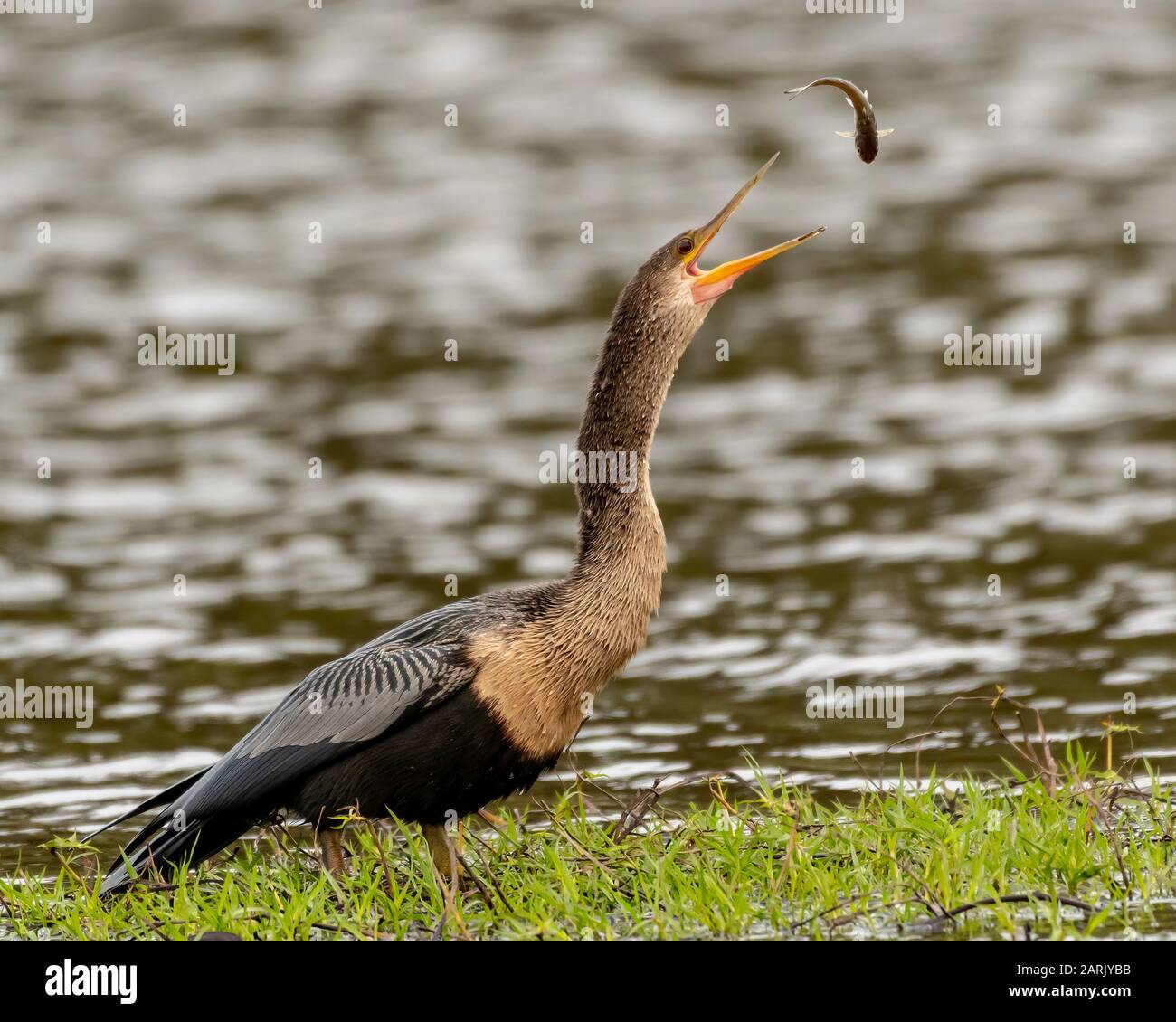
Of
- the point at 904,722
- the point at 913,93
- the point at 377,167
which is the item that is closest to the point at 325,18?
the point at 377,167

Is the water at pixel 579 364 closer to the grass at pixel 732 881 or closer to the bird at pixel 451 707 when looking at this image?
the grass at pixel 732 881

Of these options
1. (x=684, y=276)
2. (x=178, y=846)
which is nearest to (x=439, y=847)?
(x=178, y=846)

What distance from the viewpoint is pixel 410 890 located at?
6.16 meters

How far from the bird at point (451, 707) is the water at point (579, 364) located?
1565 millimetres

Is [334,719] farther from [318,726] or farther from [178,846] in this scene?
[178,846]

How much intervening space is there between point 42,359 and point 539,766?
10721 mm

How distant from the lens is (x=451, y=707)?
20.0 feet

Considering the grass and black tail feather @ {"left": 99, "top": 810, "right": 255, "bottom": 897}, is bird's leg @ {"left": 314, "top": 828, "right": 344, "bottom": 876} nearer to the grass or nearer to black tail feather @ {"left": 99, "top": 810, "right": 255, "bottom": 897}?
the grass

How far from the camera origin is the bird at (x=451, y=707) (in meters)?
6.07

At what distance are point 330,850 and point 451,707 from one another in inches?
25.4

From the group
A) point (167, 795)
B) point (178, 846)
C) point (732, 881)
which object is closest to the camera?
point (732, 881)

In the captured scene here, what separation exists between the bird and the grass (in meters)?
0.18

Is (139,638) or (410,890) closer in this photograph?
(410,890)

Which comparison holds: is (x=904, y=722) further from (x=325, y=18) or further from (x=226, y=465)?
(x=325, y=18)
